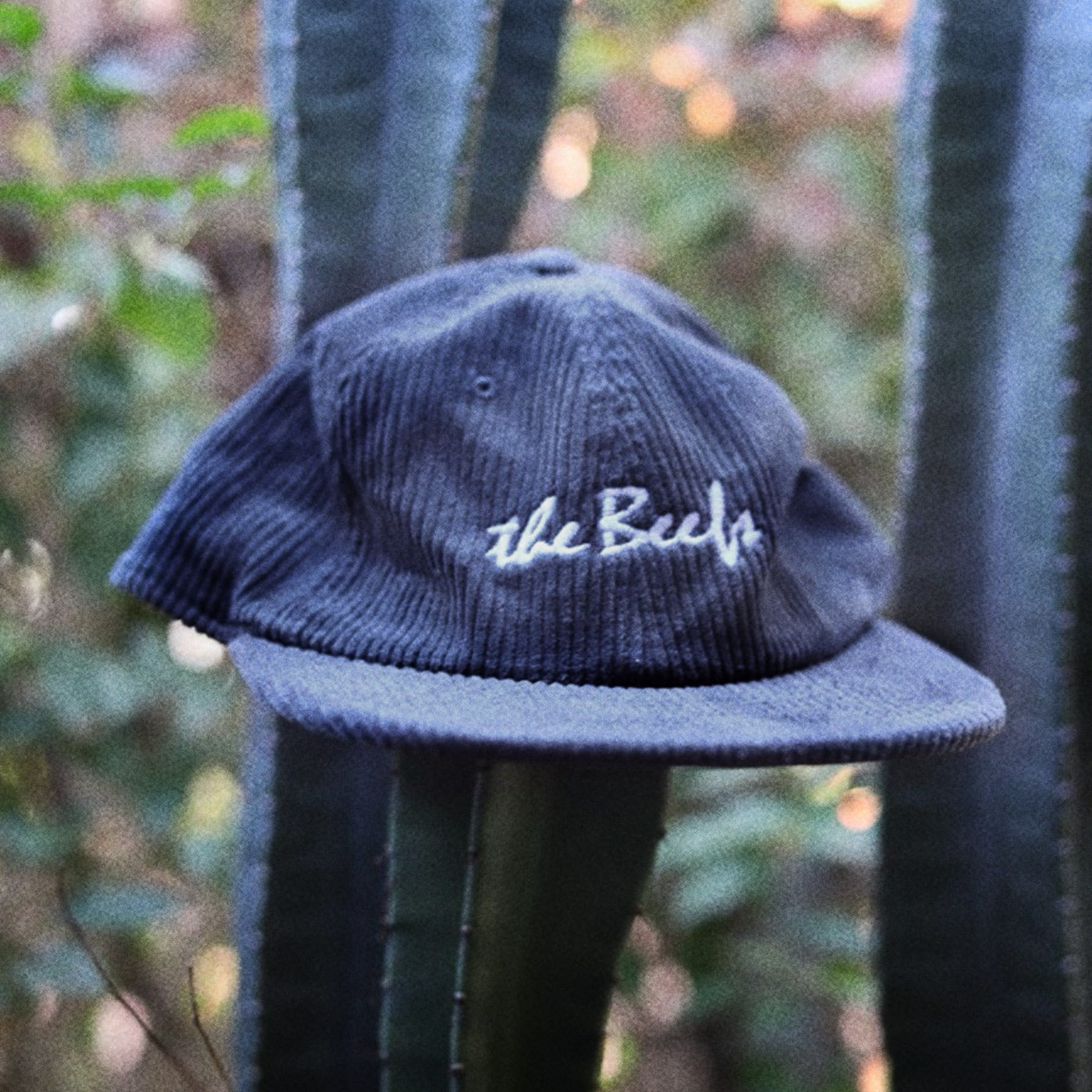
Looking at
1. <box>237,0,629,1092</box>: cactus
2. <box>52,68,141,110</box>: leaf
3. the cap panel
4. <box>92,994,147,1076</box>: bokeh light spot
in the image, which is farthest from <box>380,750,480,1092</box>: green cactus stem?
<box>92,994,147,1076</box>: bokeh light spot

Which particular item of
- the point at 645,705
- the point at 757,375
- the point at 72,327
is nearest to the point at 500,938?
the point at 645,705

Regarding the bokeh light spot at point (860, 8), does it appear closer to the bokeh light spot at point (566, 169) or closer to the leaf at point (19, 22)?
the bokeh light spot at point (566, 169)

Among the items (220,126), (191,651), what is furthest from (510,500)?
(191,651)

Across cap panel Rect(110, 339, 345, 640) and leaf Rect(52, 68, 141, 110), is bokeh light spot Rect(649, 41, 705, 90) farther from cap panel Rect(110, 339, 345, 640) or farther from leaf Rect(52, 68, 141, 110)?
cap panel Rect(110, 339, 345, 640)

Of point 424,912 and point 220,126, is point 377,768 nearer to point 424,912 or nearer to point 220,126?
point 424,912

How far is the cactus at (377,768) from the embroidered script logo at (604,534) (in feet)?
0.40

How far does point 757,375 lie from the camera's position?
555mm

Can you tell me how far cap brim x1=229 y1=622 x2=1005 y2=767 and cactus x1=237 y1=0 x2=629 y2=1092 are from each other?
0.11 meters

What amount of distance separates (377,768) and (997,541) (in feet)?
1.17

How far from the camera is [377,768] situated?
2.18 feet

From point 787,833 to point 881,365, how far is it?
522 millimetres

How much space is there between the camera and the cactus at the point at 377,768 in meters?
0.55

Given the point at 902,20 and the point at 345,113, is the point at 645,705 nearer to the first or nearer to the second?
the point at 345,113

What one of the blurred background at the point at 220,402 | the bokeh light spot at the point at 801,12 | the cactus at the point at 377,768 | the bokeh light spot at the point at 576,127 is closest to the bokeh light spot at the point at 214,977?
the blurred background at the point at 220,402
